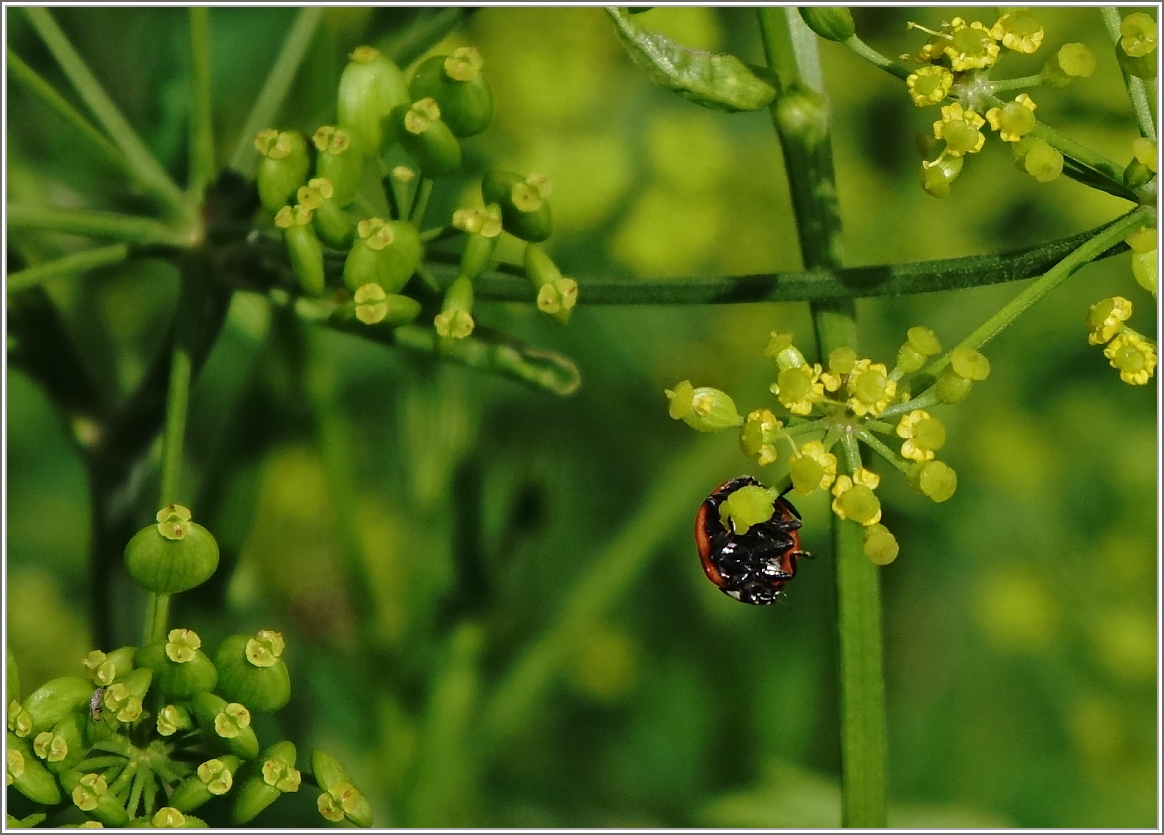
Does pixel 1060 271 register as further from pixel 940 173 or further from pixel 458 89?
pixel 458 89

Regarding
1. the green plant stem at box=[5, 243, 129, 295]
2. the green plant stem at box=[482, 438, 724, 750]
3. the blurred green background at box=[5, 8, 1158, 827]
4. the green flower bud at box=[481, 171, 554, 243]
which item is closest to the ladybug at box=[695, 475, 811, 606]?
the green flower bud at box=[481, 171, 554, 243]

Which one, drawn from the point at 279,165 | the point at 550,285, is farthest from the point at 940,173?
the point at 279,165

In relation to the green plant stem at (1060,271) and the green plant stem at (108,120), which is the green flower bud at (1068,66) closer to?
the green plant stem at (1060,271)

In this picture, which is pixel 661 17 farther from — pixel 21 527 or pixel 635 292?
pixel 21 527

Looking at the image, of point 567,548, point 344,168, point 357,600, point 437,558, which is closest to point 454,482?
point 437,558

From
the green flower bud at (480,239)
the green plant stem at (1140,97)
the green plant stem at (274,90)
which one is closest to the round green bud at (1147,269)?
the green plant stem at (1140,97)

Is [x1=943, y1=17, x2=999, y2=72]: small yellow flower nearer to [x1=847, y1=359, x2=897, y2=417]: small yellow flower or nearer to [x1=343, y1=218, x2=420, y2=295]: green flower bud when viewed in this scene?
[x1=847, y1=359, x2=897, y2=417]: small yellow flower
